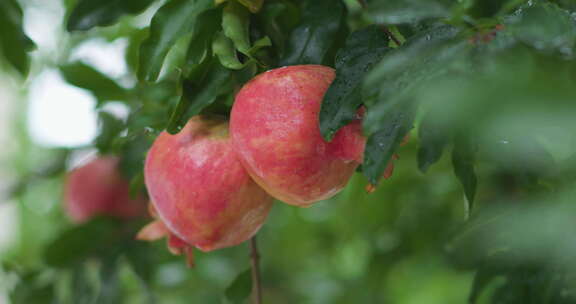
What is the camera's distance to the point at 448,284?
1.57m

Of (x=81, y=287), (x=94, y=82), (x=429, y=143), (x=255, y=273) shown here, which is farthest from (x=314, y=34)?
(x=81, y=287)

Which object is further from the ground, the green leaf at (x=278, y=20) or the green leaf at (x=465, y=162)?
the green leaf at (x=278, y=20)

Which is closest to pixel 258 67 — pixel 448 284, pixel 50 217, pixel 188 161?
pixel 188 161

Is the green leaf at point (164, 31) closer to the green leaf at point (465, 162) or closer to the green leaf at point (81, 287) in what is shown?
the green leaf at point (465, 162)

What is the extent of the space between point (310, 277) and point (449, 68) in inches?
50.6

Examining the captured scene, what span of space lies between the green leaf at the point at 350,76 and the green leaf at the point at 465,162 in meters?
0.13

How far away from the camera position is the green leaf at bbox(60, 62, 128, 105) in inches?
48.7

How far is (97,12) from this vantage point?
2.86 ft

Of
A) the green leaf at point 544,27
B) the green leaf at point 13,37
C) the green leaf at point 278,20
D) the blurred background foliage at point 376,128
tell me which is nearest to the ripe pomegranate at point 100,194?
the blurred background foliage at point 376,128

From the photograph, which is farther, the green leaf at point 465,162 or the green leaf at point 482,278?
the green leaf at point 482,278

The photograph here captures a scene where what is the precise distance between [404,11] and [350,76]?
3.7 inches

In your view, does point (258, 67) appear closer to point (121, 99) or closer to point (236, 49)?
point (236, 49)

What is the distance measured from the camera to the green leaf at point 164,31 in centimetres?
78

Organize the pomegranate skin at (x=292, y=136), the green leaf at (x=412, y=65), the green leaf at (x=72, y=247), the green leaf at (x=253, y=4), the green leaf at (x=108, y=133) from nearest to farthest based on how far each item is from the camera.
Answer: the green leaf at (x=412, y=65) → the pomegranate skin at (x=292, y=136) → the green leaf at (x=253, y=4) → the green leaf at (x=108, y=133) → the green leaf at (x=72, y=247)
